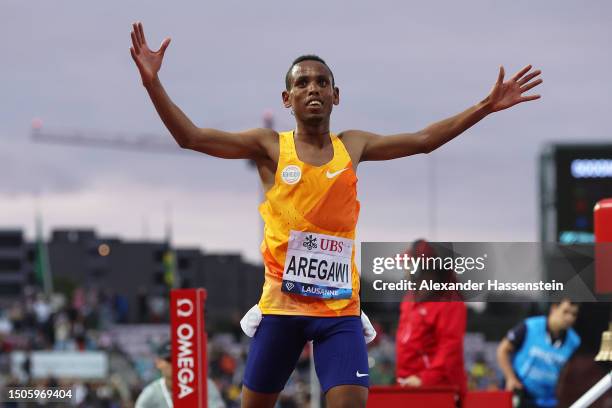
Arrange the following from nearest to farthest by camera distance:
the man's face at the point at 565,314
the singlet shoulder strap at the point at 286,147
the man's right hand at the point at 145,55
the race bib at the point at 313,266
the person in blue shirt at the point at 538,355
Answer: the man's right hand at the point at 145,55, the race bib at the point at 313,266, the singlet shoulder strap at the point at 286,147, the man's face at the point at 565,314, the person in blue shirt at the point at 538,355

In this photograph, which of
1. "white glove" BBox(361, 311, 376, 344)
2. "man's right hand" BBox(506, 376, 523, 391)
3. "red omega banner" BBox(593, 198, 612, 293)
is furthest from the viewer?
"man's right hand" BBox(506, 376, 523, 391)

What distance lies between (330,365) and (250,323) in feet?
1.61

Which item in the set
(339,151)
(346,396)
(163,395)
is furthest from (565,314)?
(346,396)

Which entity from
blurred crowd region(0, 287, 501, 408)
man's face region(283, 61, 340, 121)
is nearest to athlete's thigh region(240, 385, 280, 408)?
man's face region(283, 61, 340, 121)

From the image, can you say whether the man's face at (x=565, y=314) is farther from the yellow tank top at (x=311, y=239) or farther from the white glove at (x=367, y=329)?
the yellow tank top at (x=311, y=239)

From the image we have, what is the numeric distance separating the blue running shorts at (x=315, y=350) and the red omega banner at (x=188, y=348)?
922mm

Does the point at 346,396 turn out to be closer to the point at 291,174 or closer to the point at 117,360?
the point at 291,174

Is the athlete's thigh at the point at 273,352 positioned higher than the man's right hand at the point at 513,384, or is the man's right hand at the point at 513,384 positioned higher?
the athlete's thigh at the point at 273,352

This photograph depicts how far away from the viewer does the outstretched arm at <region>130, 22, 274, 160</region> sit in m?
6.07

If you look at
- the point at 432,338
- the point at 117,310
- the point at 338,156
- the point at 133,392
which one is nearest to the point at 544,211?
the point at 432,338

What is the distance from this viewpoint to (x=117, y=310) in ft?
247

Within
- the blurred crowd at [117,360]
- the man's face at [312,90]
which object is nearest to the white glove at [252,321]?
the man's face at [312,90]

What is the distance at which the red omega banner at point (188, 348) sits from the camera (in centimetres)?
725

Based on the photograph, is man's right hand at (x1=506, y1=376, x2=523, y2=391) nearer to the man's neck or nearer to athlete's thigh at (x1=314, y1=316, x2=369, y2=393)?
athlete's thigh at (x1=314, y1=316, x2=369, y2=393)
